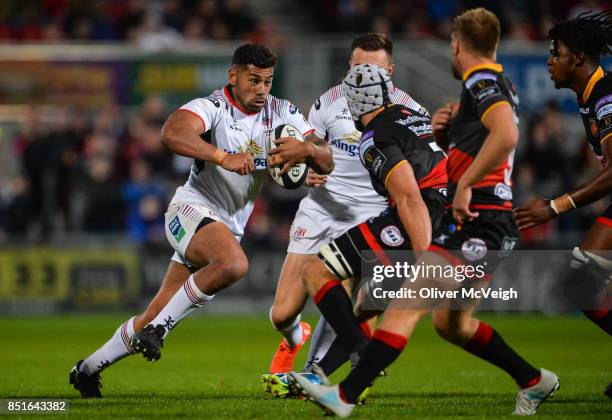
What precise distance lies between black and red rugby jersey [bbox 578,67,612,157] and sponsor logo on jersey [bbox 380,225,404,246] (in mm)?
1756

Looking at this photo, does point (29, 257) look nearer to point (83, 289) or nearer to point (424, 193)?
point (83, 289)

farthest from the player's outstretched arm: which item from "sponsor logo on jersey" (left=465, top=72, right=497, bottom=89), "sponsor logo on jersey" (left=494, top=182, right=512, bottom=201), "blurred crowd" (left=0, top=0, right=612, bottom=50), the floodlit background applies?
"blurred crowd" (left=0, top=0, right=612, bottom=50)

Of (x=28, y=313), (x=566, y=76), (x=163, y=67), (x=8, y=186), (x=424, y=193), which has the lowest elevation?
(x=28, y=313)

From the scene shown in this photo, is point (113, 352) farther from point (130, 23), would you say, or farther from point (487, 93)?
point (130, 23)

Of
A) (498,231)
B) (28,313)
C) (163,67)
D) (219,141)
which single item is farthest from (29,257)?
(498,231)

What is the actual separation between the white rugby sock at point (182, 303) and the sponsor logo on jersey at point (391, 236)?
1.42m

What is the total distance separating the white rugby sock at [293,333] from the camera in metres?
8.67

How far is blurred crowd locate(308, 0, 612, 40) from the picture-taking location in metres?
20.7

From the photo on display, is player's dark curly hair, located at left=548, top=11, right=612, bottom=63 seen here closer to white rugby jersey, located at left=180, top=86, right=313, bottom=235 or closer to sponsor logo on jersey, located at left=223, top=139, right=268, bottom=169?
white rugby jersey, located at left=180, top=86, right=313, bottom=235

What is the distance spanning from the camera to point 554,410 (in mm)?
7242

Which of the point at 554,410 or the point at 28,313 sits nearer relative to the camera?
the point at 554,410

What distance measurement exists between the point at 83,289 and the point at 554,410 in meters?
11.2

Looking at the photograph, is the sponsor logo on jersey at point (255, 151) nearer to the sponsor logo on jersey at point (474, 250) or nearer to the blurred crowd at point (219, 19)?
the sponsor logo on jersey at point (474, 250)

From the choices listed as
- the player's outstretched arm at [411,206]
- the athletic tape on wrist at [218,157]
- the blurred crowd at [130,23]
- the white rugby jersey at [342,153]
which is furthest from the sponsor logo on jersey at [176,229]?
the blurred crowd at [130,23]
